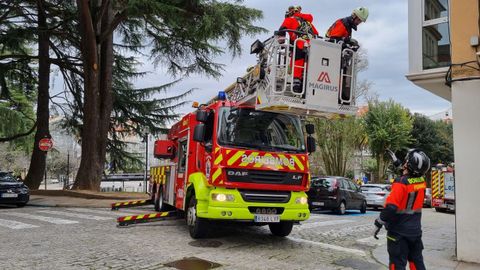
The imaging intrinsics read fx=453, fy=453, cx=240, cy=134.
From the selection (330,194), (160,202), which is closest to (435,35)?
(160,202)

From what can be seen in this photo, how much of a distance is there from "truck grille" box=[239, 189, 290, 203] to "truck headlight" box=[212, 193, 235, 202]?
225 millimetres

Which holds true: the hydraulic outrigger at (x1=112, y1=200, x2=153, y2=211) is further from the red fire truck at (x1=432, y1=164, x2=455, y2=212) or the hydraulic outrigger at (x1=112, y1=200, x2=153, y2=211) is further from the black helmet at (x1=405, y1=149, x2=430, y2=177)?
the red fire truck at (x1=432, y1=164, x2=455, y2=212)

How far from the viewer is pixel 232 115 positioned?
8.85 metres

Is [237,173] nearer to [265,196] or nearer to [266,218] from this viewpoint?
[265,196]

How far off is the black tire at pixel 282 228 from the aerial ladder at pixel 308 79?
2.47m

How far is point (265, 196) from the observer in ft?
27.9

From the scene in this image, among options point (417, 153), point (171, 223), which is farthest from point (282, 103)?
point (171, 223)

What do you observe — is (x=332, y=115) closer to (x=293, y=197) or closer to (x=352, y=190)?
(x=293, y=197)

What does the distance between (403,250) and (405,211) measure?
0.44m

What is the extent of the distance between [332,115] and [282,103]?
1.21 meters

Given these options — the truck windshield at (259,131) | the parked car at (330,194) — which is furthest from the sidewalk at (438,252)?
the parked car at (330,194)

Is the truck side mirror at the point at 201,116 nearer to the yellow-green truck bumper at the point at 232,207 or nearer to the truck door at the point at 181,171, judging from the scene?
the yellow-green truck bumper at the point at 232,207

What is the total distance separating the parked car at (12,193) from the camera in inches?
653

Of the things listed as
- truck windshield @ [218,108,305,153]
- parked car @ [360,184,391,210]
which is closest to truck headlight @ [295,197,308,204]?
truck windshield @ [218,108,305,153]
